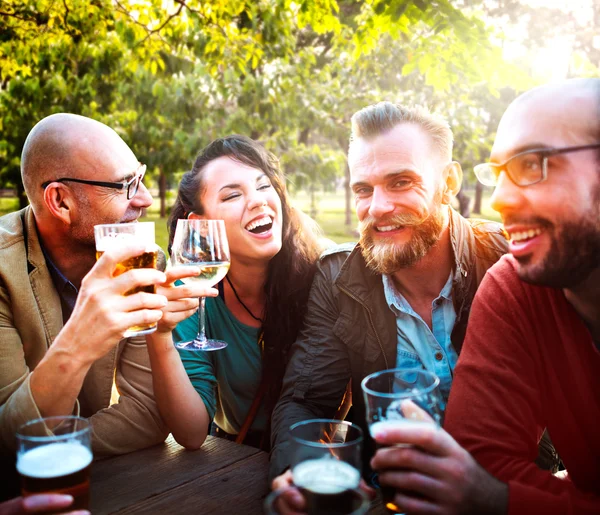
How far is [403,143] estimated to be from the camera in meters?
2.92

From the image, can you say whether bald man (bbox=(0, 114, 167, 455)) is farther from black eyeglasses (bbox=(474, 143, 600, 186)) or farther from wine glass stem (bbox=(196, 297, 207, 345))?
black eyeglasses (bbox=(474, 143, 600, 186))

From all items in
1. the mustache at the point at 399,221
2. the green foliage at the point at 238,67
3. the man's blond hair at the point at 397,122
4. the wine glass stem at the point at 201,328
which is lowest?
the wine glass stem at the point at 201,328

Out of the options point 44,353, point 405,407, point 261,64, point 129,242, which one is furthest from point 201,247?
point 261,64

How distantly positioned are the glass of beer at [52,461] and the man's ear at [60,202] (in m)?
1.55

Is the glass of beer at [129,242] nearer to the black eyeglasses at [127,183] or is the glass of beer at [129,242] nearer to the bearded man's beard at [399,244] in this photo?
the black eyeglasses at [127,183]

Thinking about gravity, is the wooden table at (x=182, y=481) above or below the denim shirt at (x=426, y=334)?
below

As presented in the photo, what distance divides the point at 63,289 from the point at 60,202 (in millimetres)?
459

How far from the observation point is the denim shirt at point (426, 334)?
274 cm

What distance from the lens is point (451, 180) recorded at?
125 inches

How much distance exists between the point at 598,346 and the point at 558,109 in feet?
2.64

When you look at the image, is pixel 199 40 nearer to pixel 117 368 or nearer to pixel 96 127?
pixel 96 127

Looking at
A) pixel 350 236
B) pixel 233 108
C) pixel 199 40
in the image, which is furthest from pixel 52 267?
pixel 350 236

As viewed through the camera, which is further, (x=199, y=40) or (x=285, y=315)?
(x=199, y=40)

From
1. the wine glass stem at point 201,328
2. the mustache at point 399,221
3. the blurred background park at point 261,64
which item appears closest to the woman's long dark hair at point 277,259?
the wine glass stem at point 201,328
